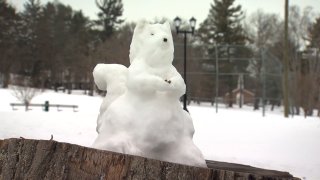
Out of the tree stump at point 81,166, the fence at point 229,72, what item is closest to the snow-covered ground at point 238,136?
the tree stump at point 81,166

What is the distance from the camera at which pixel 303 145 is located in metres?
12.3

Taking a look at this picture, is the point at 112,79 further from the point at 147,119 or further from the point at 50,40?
the point at 50,40

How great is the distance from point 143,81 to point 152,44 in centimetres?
47

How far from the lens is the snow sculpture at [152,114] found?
4297 mm

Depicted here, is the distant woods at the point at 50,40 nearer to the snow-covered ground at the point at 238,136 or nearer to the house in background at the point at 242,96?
the house in background at the point at 242,96

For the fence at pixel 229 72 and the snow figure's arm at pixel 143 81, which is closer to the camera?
the snow figure's arm at pixel 143 81

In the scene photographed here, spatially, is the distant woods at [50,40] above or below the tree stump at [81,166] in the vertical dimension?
above

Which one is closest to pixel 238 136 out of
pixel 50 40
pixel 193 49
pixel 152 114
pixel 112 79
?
pixel 112 79

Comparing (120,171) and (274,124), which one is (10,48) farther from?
(120,171)

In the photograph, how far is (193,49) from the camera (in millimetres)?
30516

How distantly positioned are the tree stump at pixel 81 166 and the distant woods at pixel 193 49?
22331mm

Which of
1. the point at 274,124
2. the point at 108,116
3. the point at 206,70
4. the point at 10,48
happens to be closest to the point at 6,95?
the point at 10,48

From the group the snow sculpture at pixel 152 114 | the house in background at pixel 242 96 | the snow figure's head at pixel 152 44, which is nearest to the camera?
the snow sculpture at pixel 152 114

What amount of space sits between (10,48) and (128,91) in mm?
→ 44274
